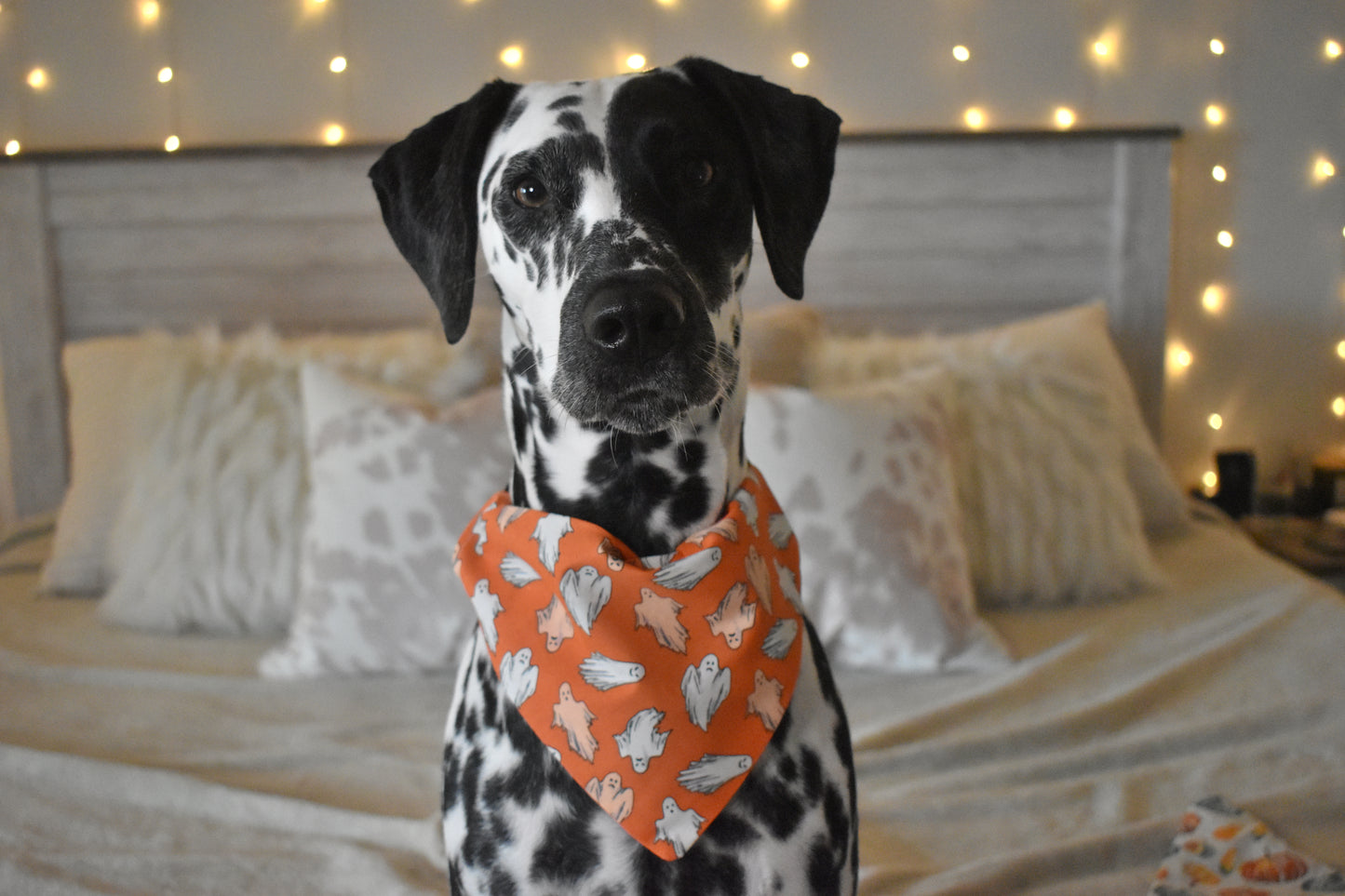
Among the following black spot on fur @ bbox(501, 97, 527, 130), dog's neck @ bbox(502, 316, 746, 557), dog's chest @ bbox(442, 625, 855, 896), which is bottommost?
dog's chest @ bbox(442, 625, 855, 896)

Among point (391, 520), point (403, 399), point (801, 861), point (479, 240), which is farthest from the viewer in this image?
point (403, 399)

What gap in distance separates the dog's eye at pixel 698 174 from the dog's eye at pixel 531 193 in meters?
0.15

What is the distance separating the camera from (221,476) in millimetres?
2010

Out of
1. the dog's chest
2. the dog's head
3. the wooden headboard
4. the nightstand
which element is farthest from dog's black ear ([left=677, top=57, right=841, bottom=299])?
the nightstand

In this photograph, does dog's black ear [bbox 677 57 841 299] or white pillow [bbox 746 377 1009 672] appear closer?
dog's black ear [bbox 677 57 841 299]

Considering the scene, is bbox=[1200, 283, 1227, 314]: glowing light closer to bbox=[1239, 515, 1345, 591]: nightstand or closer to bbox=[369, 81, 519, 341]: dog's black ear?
bbox=[1239, 515, 1345, 591]: nightstand

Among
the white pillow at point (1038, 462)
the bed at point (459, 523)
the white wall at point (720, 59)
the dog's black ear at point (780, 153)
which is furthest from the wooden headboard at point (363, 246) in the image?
the dog's black ear at point (780, 153)

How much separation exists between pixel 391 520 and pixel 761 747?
3.48 feet

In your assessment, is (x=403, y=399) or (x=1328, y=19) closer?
(x=403, y=399)

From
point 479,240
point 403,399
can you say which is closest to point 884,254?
point 403,399

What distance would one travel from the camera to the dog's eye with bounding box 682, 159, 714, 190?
104 cm

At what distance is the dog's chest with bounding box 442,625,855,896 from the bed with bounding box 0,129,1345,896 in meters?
0.33

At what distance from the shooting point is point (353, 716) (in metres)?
1.67

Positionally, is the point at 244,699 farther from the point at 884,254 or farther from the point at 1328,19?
the point at 1328,19
